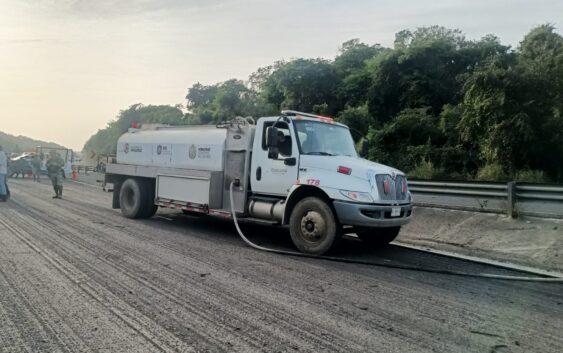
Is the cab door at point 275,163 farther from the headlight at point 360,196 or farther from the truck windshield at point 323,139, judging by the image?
the headlight at point 360,196

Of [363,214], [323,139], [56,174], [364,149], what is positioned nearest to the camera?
[363,214]

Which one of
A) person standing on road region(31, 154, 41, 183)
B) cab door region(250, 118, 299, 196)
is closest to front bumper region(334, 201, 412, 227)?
cab door region(250, 118, 299, 196)

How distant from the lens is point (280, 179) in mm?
8797

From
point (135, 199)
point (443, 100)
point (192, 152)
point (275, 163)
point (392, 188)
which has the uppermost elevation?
point (443, 100)

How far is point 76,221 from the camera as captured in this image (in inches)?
424

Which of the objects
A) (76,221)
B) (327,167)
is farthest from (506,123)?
(76,221)

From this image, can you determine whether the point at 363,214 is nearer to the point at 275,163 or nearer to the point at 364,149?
the point at 275,163

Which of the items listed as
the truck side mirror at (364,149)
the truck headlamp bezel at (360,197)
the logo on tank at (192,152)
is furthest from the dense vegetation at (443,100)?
the logo on tank at (192,152)

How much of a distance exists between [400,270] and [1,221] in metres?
8.76

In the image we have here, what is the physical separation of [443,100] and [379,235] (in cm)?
2153

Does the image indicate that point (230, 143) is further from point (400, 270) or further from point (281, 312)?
point (281, 312)

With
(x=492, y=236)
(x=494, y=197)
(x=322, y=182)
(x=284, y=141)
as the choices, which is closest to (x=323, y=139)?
(x=284, y=141)

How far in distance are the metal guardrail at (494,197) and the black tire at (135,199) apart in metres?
6.93

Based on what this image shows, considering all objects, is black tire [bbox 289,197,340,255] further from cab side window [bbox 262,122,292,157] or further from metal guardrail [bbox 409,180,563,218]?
metal guardrail [bbox 409,180,563,218]
